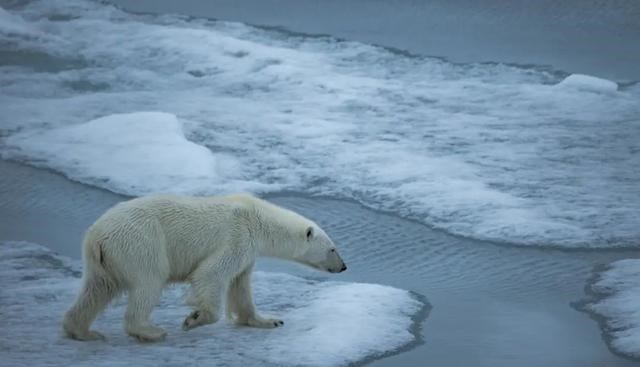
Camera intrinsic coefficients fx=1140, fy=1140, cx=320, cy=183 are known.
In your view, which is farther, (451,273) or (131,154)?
(131,154)

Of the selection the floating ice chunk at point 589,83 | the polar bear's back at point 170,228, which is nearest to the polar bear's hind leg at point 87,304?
the polar bear's back at point 170,228

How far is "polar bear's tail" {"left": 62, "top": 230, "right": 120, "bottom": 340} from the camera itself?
4.70 meters

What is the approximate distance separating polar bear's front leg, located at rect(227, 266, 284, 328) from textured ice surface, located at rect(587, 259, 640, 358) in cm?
151

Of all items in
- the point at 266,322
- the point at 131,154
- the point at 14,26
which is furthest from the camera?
the point at 14,26

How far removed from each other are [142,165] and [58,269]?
6.36 feet

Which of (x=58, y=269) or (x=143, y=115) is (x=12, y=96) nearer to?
(x=143, y=115)

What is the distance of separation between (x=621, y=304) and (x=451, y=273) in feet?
3.04

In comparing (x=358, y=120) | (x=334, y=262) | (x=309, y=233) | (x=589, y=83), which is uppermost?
(x=589, y=83)

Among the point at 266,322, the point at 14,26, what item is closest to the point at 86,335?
the point at 266,322

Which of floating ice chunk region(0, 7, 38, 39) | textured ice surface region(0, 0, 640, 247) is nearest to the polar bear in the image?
textured ice surface region(0, 0, 640, 247)

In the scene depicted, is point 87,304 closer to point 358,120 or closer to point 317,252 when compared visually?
point 317,252

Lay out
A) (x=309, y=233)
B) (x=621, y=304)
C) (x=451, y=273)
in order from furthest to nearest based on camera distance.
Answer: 1. (x=451, y=273)
2. (x=621, y=304)
3. (x=309, y=233)

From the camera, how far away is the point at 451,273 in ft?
19.7

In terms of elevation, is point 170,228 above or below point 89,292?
above
